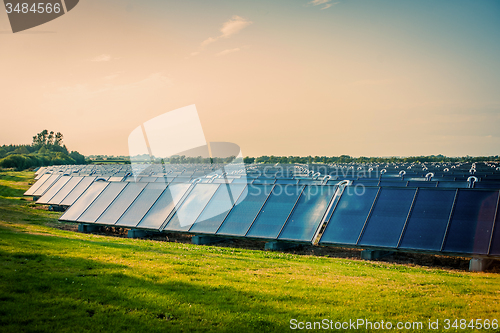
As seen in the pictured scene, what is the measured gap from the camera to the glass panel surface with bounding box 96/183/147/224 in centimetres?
1969

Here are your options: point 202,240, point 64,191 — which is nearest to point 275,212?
point 202,240

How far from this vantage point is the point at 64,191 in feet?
110

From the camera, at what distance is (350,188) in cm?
1661

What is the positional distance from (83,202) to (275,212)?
13324mm

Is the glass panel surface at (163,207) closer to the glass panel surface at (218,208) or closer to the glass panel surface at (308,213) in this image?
the glass panel surface at (218,208)

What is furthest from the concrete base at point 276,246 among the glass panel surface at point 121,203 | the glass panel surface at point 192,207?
the glass panel surface at point 121,203

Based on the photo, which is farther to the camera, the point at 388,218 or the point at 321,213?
the point at 321,213

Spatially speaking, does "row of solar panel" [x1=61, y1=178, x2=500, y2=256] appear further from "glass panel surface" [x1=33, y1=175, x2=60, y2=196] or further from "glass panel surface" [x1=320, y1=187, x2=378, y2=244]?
"glass panel surface" [x1=33, y1=175, x2=60, y2=196]

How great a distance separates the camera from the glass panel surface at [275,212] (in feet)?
50.0

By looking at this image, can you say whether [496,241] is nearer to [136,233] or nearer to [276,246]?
[276,246]

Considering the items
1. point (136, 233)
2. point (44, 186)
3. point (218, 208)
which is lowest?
point (136, 233)

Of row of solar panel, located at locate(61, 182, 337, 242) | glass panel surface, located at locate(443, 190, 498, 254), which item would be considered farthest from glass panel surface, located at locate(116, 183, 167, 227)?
glass panel surface, located at locate(443, 190, 498, 254)

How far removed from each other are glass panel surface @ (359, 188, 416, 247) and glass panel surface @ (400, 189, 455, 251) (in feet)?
1.02

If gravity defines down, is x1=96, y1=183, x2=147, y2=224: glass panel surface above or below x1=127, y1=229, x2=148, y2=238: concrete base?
above
